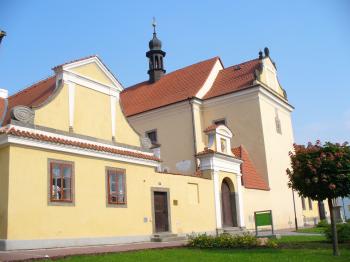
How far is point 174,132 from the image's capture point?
107 feet

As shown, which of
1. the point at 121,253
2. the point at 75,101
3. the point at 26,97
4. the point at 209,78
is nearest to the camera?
the point at 121,253

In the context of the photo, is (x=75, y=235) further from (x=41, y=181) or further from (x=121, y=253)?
(x=121, y=253)

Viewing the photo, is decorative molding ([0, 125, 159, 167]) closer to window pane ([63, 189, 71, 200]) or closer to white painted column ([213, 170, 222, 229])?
window pane ([63, 189, 71, 200])

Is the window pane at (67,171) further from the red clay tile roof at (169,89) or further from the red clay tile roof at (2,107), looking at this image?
the red clay tile roof at (169,89)

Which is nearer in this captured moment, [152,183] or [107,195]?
[107,195]

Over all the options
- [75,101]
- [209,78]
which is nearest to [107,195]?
[75,101]

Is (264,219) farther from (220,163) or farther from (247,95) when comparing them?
(247,95)

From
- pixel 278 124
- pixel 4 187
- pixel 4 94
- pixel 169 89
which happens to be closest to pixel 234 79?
pixel 278 124

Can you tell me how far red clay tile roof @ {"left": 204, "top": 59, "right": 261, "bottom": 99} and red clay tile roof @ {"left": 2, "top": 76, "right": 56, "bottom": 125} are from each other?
16.4m

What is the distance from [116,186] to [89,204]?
1.82 meters

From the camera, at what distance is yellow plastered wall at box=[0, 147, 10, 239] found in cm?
1403

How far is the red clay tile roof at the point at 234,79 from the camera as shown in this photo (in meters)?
32.9

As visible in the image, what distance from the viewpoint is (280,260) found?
1170cm

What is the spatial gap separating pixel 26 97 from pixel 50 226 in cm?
667
